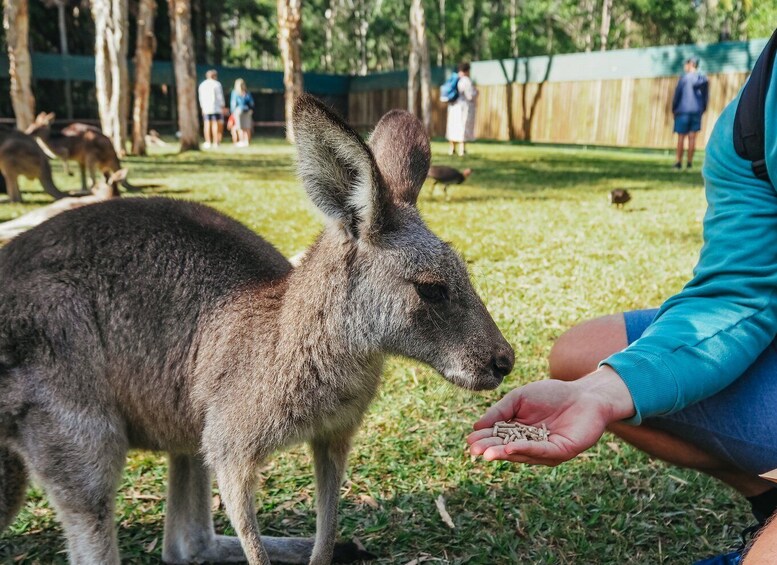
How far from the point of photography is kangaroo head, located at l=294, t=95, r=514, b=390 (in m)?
1.54

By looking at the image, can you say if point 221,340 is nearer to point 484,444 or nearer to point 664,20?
point 484,444

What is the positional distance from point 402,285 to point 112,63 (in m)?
10.6

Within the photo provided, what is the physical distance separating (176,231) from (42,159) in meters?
5.54

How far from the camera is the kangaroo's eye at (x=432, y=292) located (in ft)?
5.13

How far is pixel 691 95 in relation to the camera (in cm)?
1048

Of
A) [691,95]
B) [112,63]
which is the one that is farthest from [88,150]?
[691,95]

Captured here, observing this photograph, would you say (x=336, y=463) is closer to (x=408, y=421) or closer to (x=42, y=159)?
(x=408, y=421)

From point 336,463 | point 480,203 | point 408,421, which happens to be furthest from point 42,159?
point 336,463

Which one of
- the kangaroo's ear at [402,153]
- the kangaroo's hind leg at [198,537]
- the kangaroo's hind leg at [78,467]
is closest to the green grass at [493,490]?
the kangaroo's hind leg at [198,537]

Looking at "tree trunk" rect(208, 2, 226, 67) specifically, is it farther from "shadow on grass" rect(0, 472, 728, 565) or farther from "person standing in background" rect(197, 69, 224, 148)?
"shadow on grass" rect(0, 472, 728, 565)

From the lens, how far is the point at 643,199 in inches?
290

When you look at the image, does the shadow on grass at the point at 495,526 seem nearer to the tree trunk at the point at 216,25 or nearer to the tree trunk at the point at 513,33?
the tree trunk at the point at 216,25

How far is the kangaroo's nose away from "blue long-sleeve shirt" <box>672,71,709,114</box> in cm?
1005

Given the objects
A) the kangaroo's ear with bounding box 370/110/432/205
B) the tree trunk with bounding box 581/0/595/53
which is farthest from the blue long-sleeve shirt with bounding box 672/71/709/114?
the tree trunk with bounding box 581/0/595/53
